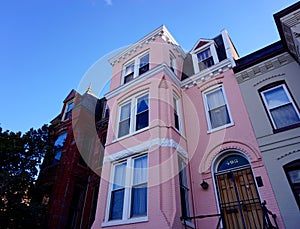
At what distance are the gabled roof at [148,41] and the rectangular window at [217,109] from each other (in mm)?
4136

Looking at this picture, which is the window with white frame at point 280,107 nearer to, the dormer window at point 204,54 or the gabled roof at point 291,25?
the gabled roof at point 291,25

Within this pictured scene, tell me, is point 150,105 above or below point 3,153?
above

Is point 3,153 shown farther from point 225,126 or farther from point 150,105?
point 225,126

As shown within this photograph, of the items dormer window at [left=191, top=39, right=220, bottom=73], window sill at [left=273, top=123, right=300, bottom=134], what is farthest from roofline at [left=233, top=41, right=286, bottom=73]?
window sill at [left=273, top=123, right=300, bottom=134]

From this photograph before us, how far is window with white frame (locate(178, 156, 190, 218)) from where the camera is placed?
7008 millimetres

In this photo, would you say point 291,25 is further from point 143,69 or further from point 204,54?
point 143,69

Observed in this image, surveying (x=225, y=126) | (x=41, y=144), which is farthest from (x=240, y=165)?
(x=41, y=144)

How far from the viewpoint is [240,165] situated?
7.34 meters

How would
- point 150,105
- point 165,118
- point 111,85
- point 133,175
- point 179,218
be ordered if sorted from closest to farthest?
1. point 179,218
2. point 133,175
3. point 165,118
4. point 150,105
5. point 111,85

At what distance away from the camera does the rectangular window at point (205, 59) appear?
10477mm

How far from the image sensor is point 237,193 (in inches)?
272

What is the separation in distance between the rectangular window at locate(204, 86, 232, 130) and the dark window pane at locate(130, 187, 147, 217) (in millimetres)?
3749

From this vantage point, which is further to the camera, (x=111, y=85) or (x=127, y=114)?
(x=111, y=85)

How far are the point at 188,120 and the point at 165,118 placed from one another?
4.99 ft
